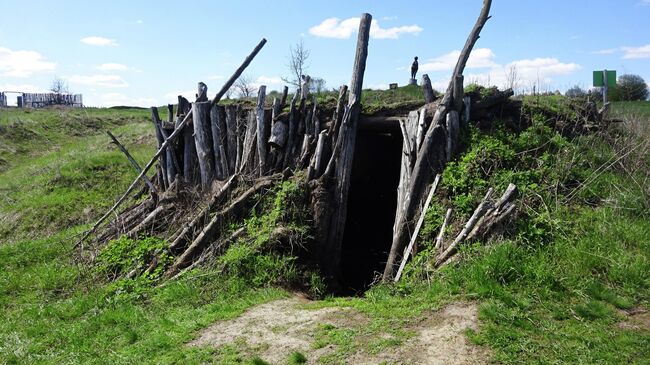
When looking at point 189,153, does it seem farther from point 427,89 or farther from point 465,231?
point 465,231

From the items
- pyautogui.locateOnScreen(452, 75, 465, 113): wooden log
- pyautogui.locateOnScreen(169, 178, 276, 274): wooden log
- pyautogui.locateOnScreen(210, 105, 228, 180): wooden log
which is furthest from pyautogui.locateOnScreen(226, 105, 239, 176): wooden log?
pyautogui.locateOnScreen(452, 75, 465, 113): wooden log

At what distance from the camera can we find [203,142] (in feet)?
30.3

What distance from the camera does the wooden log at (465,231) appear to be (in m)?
6.51

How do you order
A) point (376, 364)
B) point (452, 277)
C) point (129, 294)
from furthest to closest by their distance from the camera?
point (129, 294) < point (452, 277) < point (376, 364)

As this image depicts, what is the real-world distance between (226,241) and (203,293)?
1044 millimetres

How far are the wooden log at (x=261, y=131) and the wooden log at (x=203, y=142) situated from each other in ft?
3.34

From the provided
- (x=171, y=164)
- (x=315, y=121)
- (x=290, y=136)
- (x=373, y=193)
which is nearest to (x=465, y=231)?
(x=315, y=121)

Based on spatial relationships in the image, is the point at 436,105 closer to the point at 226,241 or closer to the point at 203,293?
the point at 226,241

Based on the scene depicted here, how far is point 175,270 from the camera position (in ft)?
25.5

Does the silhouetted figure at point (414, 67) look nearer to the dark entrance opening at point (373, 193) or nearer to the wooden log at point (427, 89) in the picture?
the dark entrance opening at point (373, 193)

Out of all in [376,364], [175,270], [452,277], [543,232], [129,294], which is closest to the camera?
[376,364]

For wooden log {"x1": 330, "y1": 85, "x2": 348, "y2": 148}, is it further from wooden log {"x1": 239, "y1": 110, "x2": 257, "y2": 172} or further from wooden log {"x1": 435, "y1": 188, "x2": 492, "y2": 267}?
wooden log {"x1": 435, "y1": 188, "x2": 492, "y2": 267}

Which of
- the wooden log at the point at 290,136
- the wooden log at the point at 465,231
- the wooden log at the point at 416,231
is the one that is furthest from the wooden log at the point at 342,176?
the wooden log at the point at 465,231

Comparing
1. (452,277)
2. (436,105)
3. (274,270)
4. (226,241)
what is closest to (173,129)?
(226,241)
